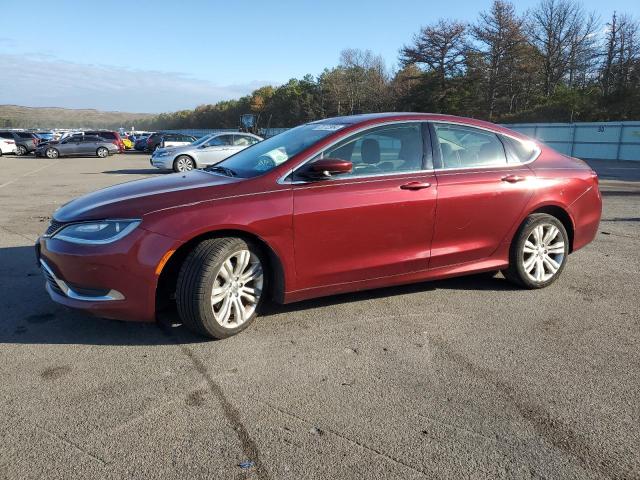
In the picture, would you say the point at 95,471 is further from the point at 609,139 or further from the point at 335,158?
the point at 609,139

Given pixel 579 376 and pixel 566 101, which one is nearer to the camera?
pixel 579 376

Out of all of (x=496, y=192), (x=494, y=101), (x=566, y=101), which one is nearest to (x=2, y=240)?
(x=496, y=192)

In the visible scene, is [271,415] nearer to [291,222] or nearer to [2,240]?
[291,222]

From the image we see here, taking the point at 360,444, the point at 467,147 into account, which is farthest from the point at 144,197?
the point at 467,147

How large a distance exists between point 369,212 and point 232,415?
75.0 inches

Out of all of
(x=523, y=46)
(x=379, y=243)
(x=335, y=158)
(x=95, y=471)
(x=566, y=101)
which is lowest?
(x=95, y=471)

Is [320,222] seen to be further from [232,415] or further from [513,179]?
[513,179]

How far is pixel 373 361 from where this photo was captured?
3467 millimetres

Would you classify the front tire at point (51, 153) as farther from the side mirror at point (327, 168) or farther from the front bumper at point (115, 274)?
the side mirror at point (327, 168)

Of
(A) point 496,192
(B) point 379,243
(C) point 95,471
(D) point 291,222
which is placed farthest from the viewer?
(A) point 496,192

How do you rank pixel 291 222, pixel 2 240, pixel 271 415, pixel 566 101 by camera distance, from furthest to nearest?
1. pixel 566 101
2. pixel 2 240
3. pixel 291 222
4. pixel 271 415

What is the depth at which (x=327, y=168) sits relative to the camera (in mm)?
3855

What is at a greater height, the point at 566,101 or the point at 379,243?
the point at 566,101

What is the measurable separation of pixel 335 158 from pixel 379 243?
2.47 feet
